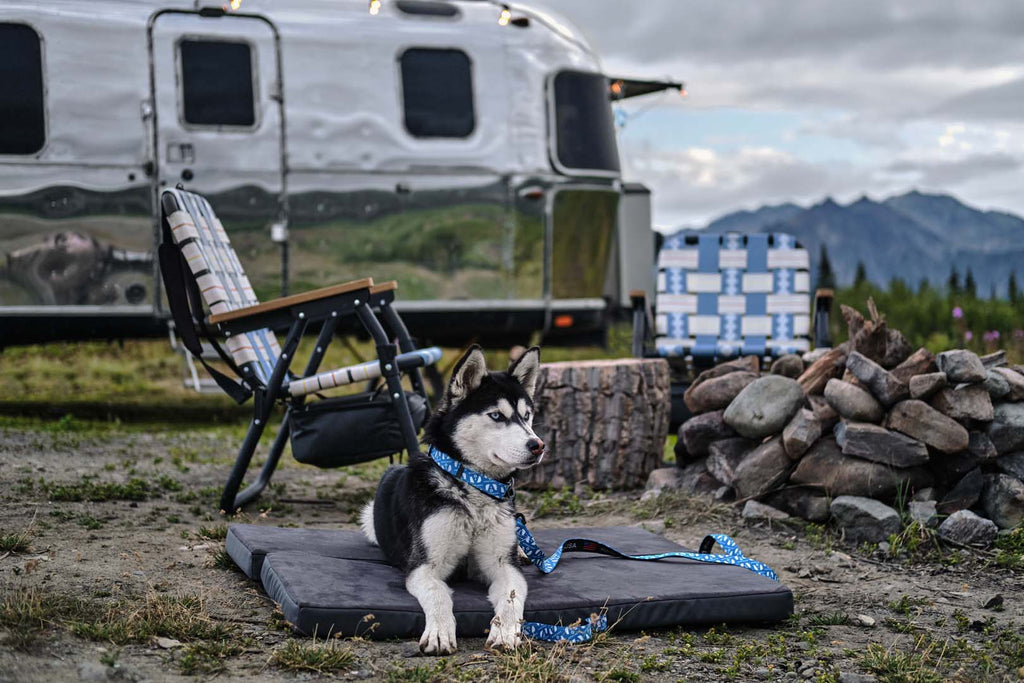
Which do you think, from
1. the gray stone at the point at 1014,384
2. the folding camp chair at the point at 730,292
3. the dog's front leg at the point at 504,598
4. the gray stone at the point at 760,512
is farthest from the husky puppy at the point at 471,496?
the folding camp chair at the point at 730,292

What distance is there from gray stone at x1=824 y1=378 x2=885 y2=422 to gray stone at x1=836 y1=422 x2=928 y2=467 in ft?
0.24

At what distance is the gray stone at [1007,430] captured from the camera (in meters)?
4.88

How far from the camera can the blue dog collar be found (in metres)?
3.41

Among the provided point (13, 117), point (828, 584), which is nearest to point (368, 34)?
point (13, 117)

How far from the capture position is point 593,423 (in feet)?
19.2

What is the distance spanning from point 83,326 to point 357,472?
2.60 metres

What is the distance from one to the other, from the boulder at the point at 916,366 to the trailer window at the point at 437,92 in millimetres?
4252

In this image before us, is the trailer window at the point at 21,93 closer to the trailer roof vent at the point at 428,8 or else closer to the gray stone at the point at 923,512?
the trailer roof vent at the point at 428,8

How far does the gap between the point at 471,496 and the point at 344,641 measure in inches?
22.9

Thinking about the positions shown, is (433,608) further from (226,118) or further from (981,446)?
(226,118)

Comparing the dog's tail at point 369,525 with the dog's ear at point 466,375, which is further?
the dog's tail at point 369,525

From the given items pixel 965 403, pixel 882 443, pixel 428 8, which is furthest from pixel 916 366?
pixel 428 8

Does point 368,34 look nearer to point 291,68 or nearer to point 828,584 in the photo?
point 291,68

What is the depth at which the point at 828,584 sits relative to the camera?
13.9 feet
